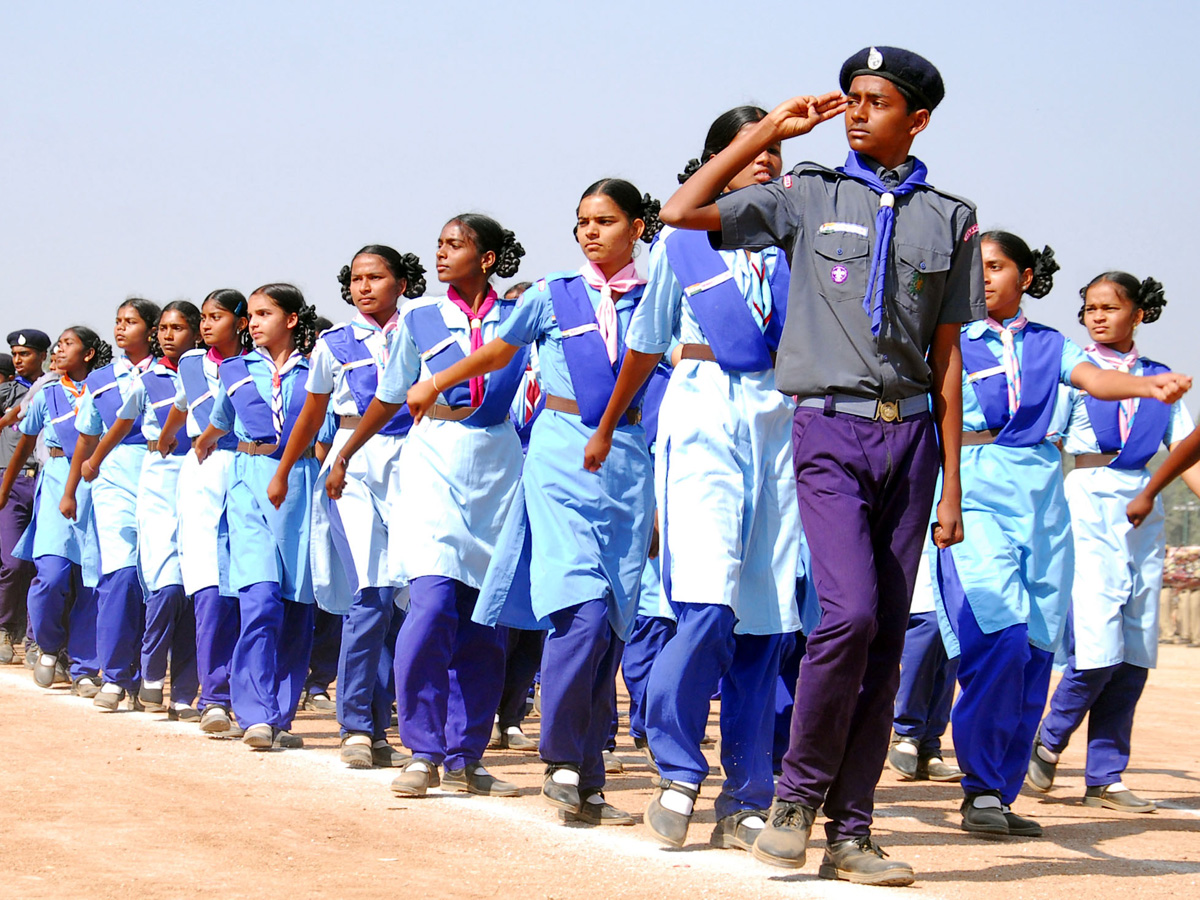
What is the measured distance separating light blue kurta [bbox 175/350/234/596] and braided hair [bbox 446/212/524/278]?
2.09 metres

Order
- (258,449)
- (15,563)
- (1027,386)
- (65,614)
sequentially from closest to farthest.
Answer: (1027,386)
(258,449)
(65,614)
(15,563)

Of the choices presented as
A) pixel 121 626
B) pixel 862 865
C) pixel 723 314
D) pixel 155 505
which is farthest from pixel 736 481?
pixel 121 626

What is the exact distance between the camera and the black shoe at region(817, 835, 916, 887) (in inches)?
193

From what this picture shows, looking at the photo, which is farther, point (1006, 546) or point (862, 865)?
point (1006, 546)

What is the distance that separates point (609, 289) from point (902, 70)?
1.72 m

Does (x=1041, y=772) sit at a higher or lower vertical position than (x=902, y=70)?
lower

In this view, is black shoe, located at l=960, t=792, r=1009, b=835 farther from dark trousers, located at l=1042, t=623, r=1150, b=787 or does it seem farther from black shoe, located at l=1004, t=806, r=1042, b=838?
dark trousers, located at l=1042, t=623, r=1150, b=787

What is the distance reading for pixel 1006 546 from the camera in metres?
6.61

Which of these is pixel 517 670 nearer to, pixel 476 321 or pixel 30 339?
pixel 476 321

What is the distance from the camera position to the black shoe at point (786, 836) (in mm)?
4926

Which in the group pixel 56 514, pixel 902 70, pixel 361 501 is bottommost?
pixel 56 514

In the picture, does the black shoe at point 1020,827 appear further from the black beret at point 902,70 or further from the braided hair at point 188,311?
the braided hair at point 188,311

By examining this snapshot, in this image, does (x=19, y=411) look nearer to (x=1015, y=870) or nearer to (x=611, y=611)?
(x=611, y=611)

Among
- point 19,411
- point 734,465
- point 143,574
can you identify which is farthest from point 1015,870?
point 19,411
